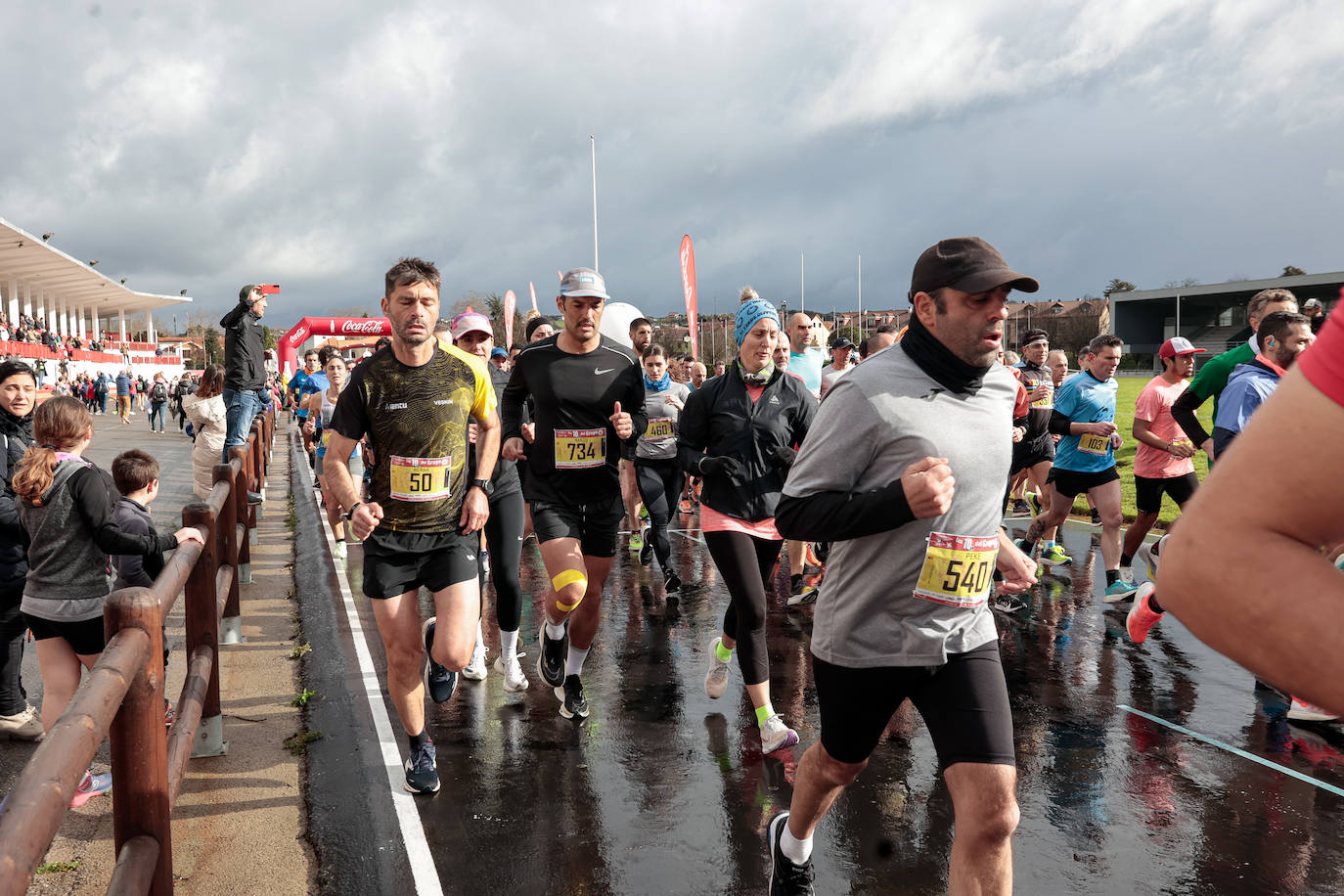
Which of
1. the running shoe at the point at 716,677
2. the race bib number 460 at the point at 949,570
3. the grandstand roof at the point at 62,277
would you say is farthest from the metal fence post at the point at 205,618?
the grandstand roof at the point at 62,277

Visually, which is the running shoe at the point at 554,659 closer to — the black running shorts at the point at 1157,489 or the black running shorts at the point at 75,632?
the black running shorts at the point at 75,632

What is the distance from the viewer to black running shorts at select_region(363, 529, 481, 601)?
4.19 m

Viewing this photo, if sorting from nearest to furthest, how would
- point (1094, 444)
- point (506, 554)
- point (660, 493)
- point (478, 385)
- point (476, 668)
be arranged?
point (478, 385) < point (506, 554) < point (476, 668) < point (1094, 444) < point (660, 493)

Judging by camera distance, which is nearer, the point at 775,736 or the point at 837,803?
the point at 837,803

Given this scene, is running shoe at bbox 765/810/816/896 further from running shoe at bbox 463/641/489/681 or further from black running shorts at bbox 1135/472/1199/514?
black running shorts at bbox 1135/472/1199/514

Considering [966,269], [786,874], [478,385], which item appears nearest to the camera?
[966,269]

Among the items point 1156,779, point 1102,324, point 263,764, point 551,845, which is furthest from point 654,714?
point 1102,324

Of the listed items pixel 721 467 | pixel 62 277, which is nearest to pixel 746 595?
pixel 721 467

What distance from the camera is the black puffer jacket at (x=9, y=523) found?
4.68m

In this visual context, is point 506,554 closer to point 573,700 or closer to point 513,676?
point 513,676

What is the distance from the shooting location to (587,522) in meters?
5.26

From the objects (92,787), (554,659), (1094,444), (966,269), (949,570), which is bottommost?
(92,787)

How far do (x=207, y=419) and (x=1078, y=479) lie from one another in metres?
8.30

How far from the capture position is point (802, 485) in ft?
9.55
